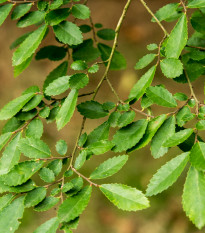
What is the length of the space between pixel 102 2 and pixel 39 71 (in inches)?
29.9

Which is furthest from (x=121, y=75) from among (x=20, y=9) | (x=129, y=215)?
(x=20, y=9)

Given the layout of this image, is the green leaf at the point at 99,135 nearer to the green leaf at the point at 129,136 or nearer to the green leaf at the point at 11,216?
the green leaf at the point at 129,136

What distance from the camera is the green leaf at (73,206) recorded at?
81 cm

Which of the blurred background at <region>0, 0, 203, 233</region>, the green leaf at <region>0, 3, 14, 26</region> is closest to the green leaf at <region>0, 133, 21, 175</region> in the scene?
the green leaf at <region>0, 3, 14, 26</region>

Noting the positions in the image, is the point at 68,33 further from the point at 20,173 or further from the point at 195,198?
the point at 195,198

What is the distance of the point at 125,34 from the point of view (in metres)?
2.99

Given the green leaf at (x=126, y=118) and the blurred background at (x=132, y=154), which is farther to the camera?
the blurred background at (x=132, y=154)

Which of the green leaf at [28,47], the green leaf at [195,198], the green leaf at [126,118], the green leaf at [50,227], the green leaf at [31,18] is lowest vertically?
the green leaf at [195,198]

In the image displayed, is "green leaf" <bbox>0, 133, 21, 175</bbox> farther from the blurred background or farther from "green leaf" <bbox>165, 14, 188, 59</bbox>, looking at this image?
the blurred background

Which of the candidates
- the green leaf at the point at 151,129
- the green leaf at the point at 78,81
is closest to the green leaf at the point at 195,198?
the green leaf at the point at 151,129

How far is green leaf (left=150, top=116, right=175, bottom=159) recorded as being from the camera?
34.9 inches

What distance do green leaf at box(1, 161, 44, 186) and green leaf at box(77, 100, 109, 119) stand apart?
0.19m

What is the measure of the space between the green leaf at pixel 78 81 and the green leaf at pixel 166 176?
0.98 ft

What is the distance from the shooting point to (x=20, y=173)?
882mm
